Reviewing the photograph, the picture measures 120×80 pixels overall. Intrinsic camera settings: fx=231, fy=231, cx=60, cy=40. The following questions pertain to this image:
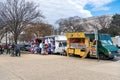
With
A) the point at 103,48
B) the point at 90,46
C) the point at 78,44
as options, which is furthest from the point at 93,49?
the point at 78,44

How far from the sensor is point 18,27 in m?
38.9

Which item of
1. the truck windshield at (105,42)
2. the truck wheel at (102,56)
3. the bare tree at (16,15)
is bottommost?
the truck wheel at (102,56)

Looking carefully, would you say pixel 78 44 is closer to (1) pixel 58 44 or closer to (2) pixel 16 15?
(1) pixel 58 44

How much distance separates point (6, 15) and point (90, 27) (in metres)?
55.2

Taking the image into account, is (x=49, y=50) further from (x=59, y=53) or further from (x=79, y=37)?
(x=79, y=37)

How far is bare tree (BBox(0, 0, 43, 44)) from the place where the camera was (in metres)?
38.6

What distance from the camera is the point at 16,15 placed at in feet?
128

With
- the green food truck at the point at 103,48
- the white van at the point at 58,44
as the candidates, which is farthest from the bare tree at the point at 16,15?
the green food truck at the point at 103,48

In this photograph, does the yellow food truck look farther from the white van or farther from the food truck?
the white van

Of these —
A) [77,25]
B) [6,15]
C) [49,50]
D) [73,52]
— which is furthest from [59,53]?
[77,25]

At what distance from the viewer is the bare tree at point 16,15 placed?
38562 millimetres

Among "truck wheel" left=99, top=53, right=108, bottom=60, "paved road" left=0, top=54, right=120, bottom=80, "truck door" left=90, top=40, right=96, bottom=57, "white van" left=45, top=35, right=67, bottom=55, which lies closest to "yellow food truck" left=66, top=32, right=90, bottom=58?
"truck door" left=90, top=40, right=96, bottom=57

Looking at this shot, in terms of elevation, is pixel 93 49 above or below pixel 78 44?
below

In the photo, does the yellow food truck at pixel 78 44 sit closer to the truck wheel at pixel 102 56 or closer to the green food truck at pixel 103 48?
the green food truck at pixel 103 48
